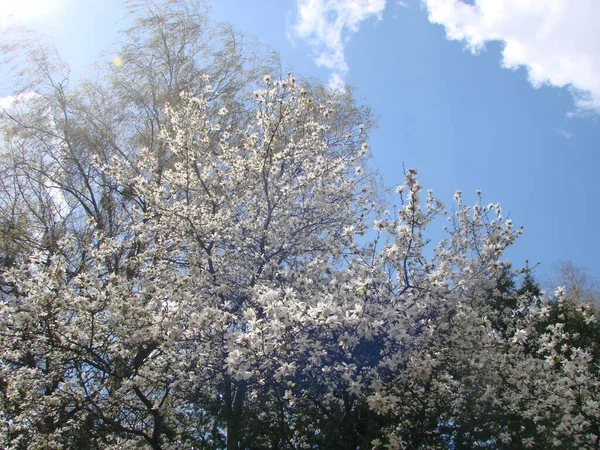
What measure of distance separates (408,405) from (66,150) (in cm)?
795

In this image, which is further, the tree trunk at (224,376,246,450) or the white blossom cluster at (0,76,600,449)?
the tree trunk at (224,376,246,450)

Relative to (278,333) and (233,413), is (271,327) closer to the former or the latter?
(278,333)

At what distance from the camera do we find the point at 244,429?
6387 mm

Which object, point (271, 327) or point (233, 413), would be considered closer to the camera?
point (271, 327)

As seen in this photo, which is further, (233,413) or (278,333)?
(233,413)

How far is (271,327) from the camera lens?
153 inches

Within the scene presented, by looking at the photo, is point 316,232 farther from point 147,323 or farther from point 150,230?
point 147,323

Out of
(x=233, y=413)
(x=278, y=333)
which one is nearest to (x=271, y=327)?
(x=278, y=333)

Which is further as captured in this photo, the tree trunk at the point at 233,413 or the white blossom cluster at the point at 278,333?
the tree trunk at the point at 233,413

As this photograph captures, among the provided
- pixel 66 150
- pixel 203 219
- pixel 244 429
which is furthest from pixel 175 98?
pixel 244 429

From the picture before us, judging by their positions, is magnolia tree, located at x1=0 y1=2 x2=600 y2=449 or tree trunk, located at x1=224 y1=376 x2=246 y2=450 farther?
tree trunk, located at x1=224 y1=376 x2=246 y2=450

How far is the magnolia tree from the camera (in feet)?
14.5

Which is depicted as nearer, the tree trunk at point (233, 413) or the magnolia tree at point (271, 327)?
the magnolia tree at point (271, 327)

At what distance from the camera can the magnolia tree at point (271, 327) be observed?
173 inches
